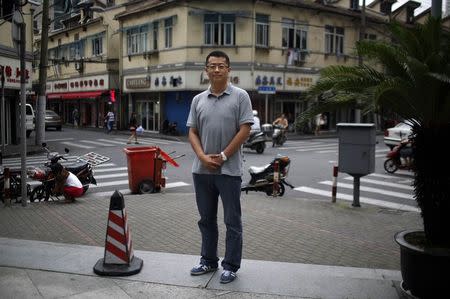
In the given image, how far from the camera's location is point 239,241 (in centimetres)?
445

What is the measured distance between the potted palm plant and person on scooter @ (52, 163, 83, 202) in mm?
5729

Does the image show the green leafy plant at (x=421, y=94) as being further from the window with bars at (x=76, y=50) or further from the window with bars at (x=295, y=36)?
the window with bars at (x=76, y=50)

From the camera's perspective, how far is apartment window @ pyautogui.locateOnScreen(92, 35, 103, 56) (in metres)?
39.5

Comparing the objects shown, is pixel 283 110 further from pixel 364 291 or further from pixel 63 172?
pixel 364 291

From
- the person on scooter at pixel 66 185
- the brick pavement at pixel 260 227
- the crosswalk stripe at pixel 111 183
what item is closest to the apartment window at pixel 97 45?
the crosswalk stripe at pixel 111 183

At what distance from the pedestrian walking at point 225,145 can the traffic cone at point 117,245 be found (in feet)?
2.75

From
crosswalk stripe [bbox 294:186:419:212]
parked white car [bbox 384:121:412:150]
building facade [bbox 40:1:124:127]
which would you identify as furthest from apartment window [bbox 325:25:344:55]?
crosswalk stripe [bbox 294:186:419:212]

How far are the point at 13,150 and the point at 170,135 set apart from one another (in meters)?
11.9

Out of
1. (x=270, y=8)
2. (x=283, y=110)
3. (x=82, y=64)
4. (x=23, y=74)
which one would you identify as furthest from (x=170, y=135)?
(x=23, y=74)

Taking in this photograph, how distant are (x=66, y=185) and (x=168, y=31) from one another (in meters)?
24.0

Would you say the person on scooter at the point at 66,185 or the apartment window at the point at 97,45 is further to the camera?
the apartment window at the point at 97,45

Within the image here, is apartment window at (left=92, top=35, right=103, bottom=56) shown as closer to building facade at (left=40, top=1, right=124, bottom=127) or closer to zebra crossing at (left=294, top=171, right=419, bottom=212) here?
building facade at (left=40, top=1, right=124, bottom=127)

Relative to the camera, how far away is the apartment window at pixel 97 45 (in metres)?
39.5

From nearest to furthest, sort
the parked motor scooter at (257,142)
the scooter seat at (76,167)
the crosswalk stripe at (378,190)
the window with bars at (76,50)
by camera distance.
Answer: the scooter seat at (76,167), the crosswalk stripe at (378,190), the parked motor scooter at (257,142), the window with bars at (76,50)
